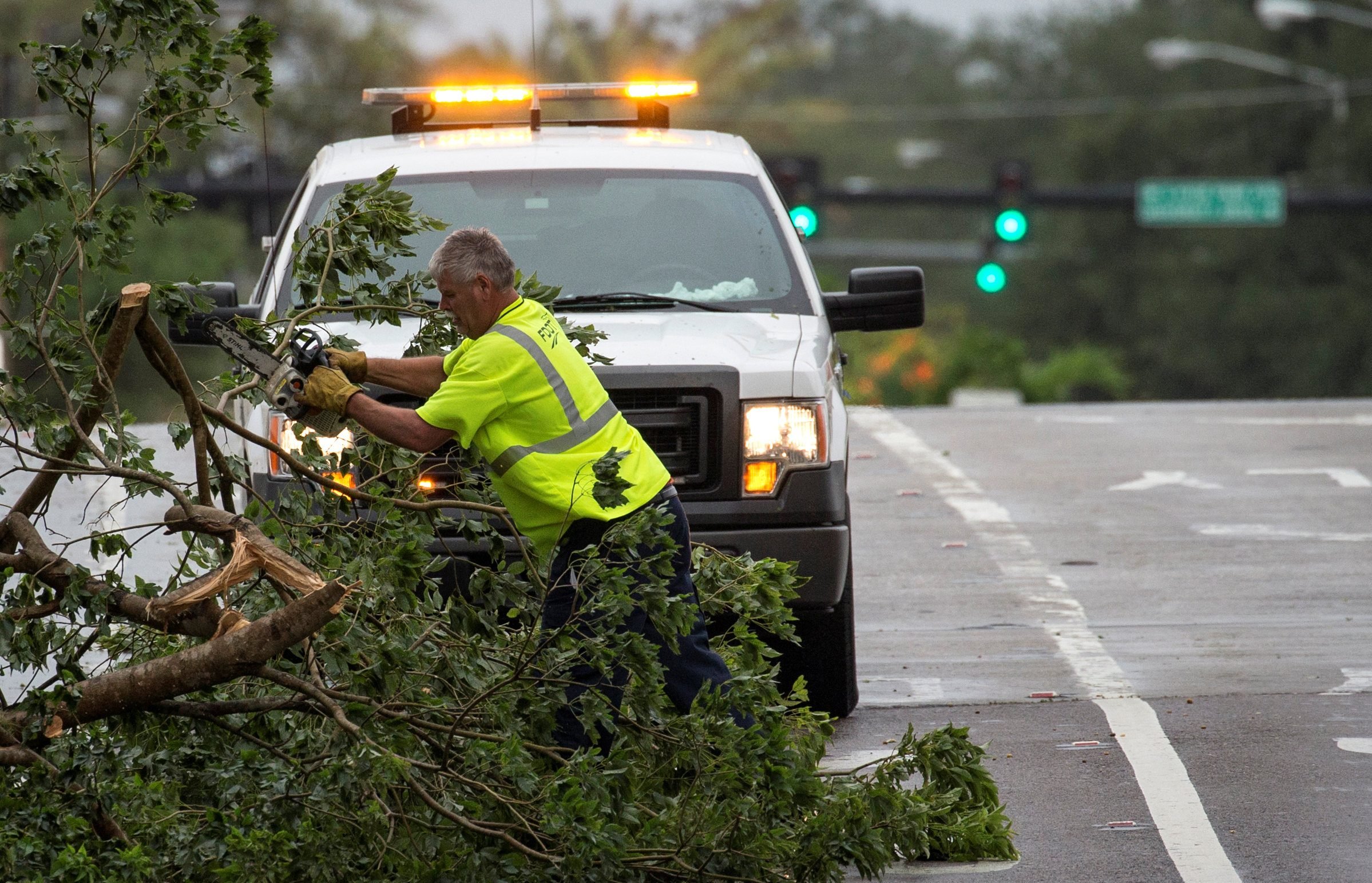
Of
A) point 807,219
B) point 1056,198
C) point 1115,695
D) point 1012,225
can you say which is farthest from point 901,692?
point 1056,198

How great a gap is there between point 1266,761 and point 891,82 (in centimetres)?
9939

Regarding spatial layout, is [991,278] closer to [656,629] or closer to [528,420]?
[528,420]

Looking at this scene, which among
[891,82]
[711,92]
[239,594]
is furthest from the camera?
[891,82]

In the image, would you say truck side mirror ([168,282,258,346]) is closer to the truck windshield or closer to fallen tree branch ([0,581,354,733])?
the truck windshield

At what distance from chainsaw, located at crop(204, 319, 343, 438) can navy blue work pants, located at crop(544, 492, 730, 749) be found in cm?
72

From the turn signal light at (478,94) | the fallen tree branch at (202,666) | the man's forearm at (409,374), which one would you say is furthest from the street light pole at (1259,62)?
the fallen tree branch at (202,666)

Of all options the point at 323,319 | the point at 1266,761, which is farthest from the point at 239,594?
the point at 1266,761

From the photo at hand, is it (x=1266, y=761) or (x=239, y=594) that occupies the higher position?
(x=239, y=594)

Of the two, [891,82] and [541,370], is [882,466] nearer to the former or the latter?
[541,370]

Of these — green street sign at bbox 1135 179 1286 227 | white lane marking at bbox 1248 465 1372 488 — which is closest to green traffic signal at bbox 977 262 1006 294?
green street sign at bbox 1135 179 1286 227

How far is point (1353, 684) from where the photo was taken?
8008mm

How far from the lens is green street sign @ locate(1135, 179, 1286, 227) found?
39.7 metres

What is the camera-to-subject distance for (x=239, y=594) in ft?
17.9

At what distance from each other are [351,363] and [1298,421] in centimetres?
1306
